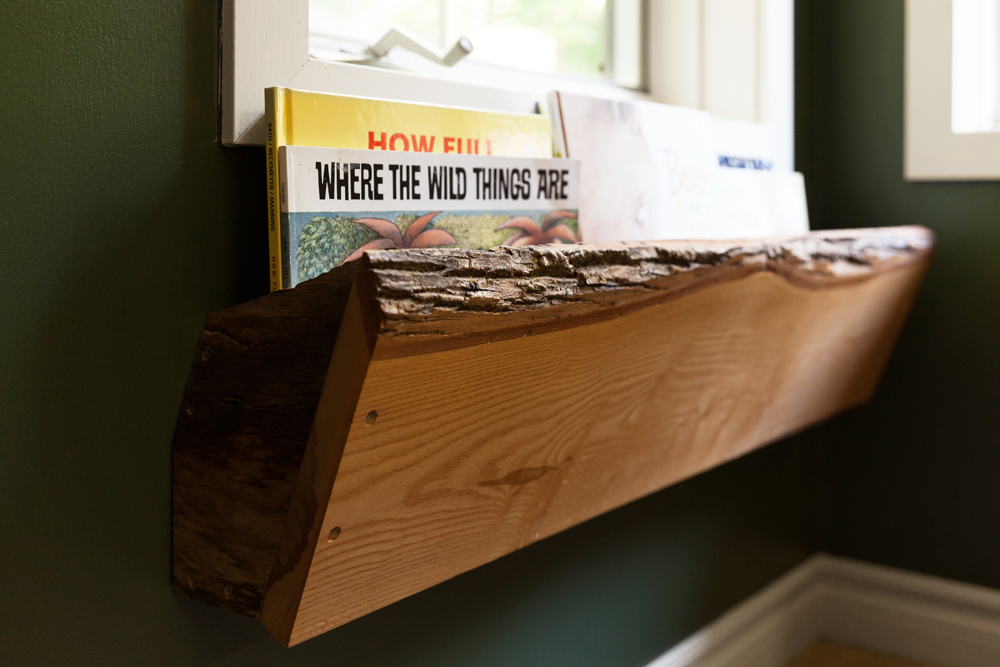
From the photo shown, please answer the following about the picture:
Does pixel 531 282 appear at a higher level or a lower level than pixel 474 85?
lower

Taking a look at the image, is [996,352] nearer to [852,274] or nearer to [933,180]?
[933,180]

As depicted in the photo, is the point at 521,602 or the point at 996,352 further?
the point at 996,352

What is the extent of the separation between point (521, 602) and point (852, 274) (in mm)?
702

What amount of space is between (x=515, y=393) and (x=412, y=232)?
0.18m

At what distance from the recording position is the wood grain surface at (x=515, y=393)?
65 centimetres

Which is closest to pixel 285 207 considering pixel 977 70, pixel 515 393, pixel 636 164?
pixel 515 393

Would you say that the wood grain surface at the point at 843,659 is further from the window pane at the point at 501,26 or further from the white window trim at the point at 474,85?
the window pane at the point at 501,26

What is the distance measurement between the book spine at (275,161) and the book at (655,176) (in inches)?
15.2

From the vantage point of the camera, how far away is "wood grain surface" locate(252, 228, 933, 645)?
0.65m

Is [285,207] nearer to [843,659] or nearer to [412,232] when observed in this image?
[412,232]

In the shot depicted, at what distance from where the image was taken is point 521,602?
1184 mm

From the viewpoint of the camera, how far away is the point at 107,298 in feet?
2.30

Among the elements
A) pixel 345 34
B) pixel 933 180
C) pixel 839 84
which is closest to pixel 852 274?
pixel 933 180

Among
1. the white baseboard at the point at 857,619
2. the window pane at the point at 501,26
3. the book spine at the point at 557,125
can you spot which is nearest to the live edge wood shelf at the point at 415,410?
the book spine at the point at 557,125
